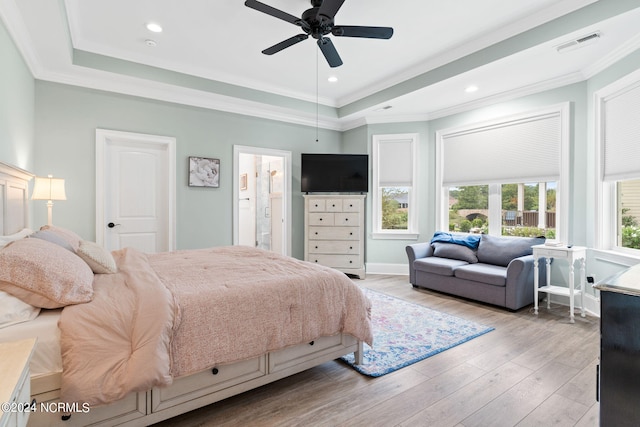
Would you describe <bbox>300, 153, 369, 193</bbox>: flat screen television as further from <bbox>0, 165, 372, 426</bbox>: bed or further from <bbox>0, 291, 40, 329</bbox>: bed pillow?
<bbox>0, 291, 40, 329</bbox>: bed pillow

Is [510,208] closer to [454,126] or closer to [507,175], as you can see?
[507,175]

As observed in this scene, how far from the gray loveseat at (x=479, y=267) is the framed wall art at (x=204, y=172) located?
2994 mm

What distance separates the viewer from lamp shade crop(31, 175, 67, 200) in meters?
2.94

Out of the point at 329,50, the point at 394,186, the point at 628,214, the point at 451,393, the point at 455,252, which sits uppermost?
the point at 329,50

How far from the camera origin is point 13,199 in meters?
2.53

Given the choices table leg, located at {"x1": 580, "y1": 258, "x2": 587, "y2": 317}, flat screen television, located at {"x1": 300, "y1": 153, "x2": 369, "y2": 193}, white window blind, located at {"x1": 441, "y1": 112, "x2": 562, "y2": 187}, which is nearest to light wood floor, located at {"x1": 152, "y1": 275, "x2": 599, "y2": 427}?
table leg, located at {"x1": 580, "y1": 258, "x2": 587, "y2": 317}

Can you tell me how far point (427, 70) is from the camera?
400 cm

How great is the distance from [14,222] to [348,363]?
113 inches

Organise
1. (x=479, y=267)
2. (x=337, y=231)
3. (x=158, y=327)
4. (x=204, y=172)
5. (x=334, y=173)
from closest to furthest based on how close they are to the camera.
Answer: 1. (x=158, y=327)
2. (x=479, y=267)
3. (x=204, y=172)
4. (x=337, y=231)
5. (x=334, y=173)

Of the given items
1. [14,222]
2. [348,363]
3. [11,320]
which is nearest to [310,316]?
[348,363]

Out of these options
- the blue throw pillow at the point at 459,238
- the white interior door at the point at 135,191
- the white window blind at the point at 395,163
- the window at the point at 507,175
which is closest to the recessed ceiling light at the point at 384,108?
the white window blind at the point at 395,163

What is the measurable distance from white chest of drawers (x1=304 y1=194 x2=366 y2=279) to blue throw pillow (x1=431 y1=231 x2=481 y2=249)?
1.16 meters

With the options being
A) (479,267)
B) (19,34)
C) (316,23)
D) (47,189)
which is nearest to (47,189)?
(47,189)

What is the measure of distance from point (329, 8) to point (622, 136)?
314cm
